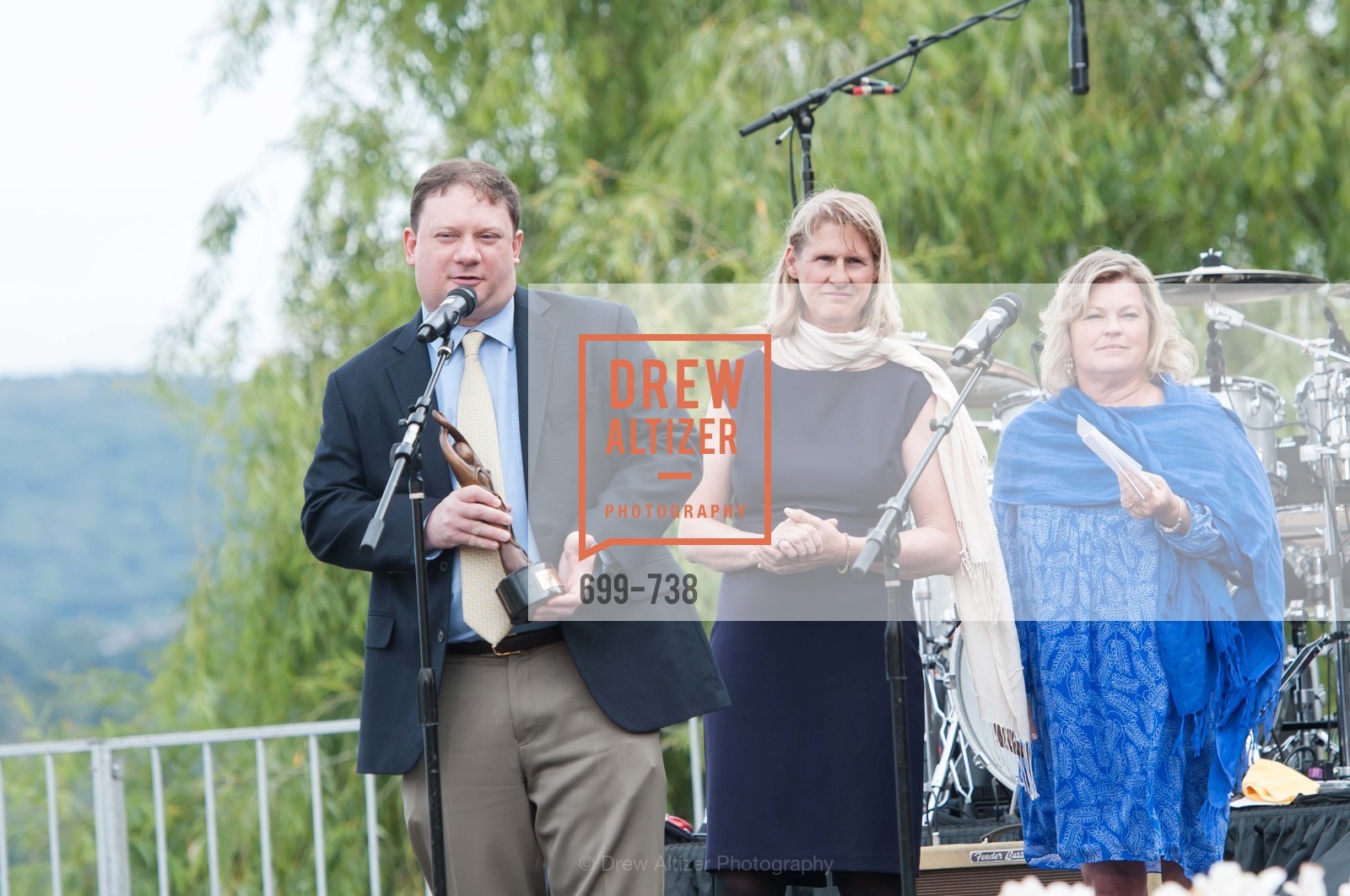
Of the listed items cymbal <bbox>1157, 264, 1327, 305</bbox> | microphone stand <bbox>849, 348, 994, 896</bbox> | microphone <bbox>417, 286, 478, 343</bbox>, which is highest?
cymbal <bbox>1157, 264, 1327, 305</bbox>

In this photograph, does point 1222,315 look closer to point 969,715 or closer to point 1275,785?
point 969,715

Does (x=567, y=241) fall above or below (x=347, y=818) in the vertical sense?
above

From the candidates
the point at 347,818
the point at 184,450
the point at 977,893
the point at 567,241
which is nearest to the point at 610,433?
the point at 977,893

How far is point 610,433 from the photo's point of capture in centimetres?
257

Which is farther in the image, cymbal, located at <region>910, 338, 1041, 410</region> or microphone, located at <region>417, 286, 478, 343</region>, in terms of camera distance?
cymbal, located at <region>910, 338, 1041, 410</region>

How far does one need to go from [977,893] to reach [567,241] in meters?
3.22

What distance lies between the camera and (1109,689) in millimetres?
2633

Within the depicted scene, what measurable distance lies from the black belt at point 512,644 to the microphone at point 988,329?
84cm

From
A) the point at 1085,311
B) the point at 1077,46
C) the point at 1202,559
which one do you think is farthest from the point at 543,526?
the point at 1077,46

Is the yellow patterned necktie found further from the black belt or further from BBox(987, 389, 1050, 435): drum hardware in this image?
BBox(987, 389, 1050, 435): drum hardware

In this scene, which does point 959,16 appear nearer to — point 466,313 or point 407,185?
point 407,185

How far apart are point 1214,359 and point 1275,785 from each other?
1.14 m

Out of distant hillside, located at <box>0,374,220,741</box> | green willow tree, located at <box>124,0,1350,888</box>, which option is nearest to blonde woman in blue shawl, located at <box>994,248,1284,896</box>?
green willow tree, located at <box>124,0,1350,888</box>

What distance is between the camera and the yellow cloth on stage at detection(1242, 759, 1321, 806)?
3797 mm
